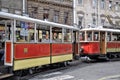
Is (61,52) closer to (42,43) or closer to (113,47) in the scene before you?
(42,43)

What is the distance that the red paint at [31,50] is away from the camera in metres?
14.2

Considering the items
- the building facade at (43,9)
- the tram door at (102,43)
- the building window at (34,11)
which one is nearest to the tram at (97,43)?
the tram door at (102,43)

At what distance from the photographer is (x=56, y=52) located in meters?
18.6

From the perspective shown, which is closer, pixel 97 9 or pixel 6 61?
pixel 6 61

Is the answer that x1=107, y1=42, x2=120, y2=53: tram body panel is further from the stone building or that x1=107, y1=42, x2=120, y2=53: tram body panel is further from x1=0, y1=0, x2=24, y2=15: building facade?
the stone building

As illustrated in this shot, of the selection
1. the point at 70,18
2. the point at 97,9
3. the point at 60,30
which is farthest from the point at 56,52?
→ the point at 97,9

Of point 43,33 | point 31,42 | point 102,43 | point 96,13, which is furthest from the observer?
point 96,13

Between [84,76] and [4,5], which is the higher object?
[4,5]

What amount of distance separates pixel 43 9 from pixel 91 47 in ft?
37.8

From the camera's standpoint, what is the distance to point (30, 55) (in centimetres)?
1541

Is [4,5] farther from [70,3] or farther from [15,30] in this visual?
[15,30]

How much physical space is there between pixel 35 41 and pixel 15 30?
2.13 metres

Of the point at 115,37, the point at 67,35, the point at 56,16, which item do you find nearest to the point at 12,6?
the point at 56,16

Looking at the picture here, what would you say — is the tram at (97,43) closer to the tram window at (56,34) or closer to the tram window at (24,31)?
the tram window at (56,34)
